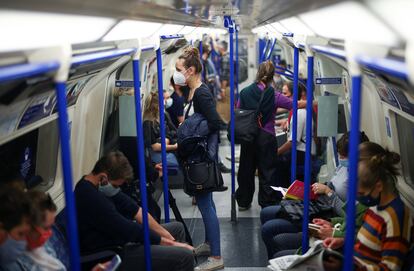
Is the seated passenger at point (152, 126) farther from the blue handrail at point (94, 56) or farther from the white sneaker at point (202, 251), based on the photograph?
the blue handrail at point (94, 56)

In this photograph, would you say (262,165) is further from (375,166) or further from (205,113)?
(375,166)

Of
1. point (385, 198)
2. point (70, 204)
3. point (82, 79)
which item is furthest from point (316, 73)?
point (70, 204)

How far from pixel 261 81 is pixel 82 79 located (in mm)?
2044

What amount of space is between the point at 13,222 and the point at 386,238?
1.86 m

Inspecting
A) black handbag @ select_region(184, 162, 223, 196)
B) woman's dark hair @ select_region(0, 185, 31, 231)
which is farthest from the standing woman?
woman's dark hair @ select_region(0, 185, 31, 231)

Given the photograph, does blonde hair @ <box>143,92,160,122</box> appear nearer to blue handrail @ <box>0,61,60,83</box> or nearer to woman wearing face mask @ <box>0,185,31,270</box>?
woman wearing face mask @ <box>0,185,31,270</box>

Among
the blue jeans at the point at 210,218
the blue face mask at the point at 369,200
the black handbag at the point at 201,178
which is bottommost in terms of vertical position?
the blue jeans at the point at 210,218

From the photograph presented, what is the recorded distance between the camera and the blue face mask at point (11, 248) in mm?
2354

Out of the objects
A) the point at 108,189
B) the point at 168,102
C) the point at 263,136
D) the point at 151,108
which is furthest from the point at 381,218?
the point at 168,102

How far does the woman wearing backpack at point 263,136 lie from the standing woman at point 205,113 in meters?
1.04

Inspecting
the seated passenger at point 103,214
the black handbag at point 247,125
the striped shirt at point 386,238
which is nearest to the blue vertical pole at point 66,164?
the seated passenger at point 103,214

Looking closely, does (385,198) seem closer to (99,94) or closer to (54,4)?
(54,4)

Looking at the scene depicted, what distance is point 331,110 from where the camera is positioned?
11.8 ft

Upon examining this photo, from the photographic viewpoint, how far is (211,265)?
454 cm
